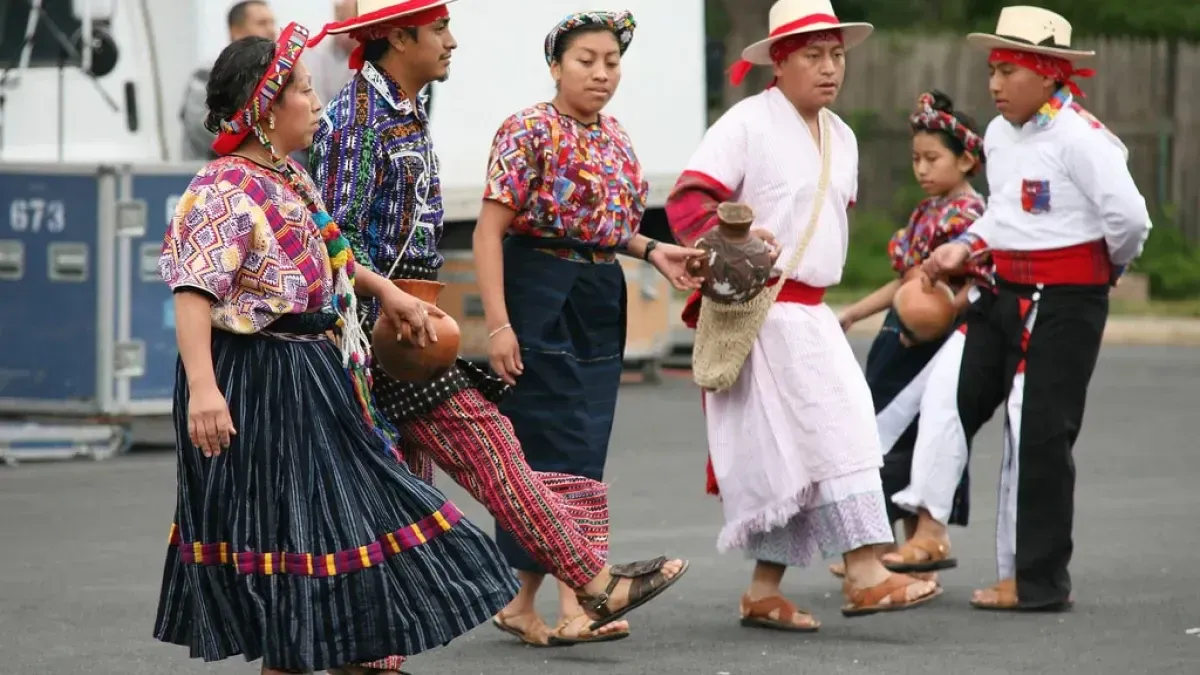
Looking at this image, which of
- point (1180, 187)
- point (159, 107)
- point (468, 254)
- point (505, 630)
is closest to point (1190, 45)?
point (1180, 187)

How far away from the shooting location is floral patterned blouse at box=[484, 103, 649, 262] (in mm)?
6550

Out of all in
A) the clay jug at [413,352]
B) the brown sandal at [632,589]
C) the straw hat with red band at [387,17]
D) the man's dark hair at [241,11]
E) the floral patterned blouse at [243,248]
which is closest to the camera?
the floral patterned blouse at [243,248]

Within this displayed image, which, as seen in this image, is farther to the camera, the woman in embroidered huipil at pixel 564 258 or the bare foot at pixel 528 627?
the bare foot at pixel 528 627

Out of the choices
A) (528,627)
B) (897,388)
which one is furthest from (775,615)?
(897,388)

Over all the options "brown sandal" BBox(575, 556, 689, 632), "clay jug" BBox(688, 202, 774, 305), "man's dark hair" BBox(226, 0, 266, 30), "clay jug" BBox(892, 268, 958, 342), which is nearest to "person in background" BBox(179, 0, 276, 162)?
"man's dark hair" BBox(226, 0, 266, 30)

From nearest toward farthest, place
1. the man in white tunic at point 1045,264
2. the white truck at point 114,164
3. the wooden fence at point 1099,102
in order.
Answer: the man in white tunic at point 1045,264, the white truck at point 114,164, the wooden fence at point 1099,102

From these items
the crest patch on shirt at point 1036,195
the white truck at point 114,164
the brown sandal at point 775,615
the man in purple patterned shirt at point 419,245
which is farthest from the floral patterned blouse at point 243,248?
the white truck at point 114,164

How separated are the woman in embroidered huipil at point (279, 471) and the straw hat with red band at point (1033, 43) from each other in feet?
9.39

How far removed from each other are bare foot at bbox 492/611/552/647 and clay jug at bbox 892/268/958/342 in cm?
182

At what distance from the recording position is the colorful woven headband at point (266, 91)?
5.23 m

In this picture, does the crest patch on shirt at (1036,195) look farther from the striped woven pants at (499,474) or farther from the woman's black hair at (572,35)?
the striped woven pants at (499,474)

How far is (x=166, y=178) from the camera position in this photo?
11188 millimetres

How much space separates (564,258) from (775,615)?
131 centimetres

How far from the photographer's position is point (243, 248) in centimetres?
514
